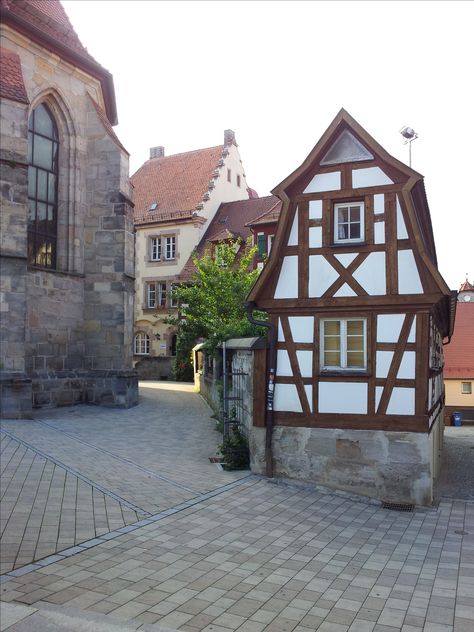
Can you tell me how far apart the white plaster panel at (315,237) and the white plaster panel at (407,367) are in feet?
7.72

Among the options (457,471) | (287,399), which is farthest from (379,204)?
(457,471)

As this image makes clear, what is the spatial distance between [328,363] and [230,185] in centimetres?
3114

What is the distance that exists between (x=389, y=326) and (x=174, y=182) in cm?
3185

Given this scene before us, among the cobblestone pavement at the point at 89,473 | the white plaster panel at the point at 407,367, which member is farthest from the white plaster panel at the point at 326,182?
the cobblestone pavement at the point at 89,473

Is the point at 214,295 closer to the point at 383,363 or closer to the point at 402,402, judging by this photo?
the point at 383,363

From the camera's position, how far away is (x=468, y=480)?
12102mm

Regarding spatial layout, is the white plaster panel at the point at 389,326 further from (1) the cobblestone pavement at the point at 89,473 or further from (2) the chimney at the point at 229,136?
(2) the chimney at the point at 229,136

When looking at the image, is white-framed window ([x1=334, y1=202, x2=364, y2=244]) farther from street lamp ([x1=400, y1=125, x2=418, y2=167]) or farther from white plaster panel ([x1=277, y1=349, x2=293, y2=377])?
street lamp ([x1=400, y1=125, x2=418, y2=167])

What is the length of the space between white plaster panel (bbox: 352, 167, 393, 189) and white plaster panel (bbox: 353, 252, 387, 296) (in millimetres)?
1191

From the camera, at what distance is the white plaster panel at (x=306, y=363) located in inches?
400

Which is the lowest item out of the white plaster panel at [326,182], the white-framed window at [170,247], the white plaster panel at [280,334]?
the white plaster panel at [280,334]

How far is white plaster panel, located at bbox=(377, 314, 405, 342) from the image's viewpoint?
9688mm

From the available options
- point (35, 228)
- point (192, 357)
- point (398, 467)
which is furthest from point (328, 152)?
point (192, 357)

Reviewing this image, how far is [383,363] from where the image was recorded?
9.74m
